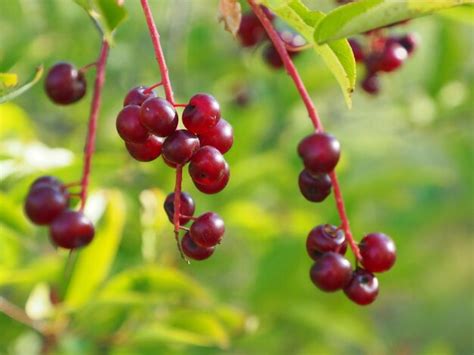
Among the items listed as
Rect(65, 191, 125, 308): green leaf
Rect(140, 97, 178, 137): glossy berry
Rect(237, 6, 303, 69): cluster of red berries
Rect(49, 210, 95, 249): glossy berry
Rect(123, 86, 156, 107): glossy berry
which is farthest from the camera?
Rect(65, 191, 125, 308): green leaf

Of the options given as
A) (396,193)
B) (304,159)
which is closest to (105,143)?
(396,193)

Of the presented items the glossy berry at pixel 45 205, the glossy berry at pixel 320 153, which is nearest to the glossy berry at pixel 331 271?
the glossy berry at pixel 320 153

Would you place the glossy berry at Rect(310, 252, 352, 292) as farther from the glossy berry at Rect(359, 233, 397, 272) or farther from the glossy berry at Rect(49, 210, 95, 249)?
the glossy berry at Rect(49, 210, 95, 249)

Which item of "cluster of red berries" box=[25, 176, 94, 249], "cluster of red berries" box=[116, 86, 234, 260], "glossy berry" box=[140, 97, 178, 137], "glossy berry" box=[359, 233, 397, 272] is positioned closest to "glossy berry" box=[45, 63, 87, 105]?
"cluster of red berries" box=[25, 176, 94, 249]

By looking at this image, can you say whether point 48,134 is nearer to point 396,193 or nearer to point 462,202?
point 396,193

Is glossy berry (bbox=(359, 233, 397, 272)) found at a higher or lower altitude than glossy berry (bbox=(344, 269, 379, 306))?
higher

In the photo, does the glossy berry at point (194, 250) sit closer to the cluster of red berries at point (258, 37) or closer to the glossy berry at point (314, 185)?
the glossy berry at point (314, 185)
